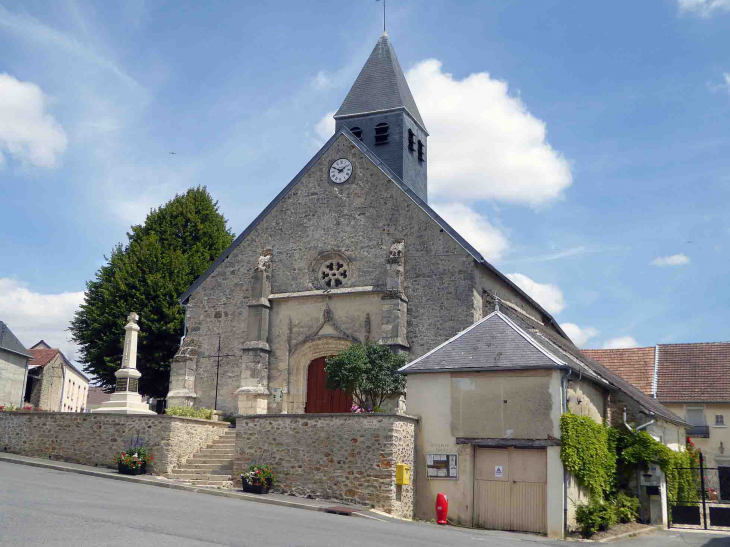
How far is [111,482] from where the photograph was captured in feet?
46.1

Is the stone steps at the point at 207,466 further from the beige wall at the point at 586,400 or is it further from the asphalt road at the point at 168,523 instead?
the beige wall at the point at 586,400

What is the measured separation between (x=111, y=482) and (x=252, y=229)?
33.8 ft

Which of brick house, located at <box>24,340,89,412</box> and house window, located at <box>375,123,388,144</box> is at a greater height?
house window, located at <box>375,123,388,144</box>

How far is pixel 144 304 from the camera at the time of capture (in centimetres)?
2573

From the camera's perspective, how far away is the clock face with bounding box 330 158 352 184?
22.0 meters

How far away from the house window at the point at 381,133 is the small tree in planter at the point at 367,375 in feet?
30.5

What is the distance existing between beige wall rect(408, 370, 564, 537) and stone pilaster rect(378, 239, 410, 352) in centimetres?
401

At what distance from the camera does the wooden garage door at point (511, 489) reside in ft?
45.8

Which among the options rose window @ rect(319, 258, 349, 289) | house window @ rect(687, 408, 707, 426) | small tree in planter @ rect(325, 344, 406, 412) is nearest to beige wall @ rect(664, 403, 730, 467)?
house window @ rect(687, 408, 707, 426)

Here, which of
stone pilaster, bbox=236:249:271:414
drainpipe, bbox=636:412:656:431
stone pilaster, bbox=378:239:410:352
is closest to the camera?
drainpipe, bbox=636:412:656:431

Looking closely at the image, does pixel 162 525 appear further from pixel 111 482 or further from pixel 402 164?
pixel 402 164

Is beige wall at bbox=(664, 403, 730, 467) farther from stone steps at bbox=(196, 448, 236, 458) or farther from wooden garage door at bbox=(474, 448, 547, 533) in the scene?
stone steps at bbox=(196, 448, 236, 458)

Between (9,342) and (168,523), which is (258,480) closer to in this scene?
(168,523)

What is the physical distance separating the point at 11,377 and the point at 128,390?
18.8m
